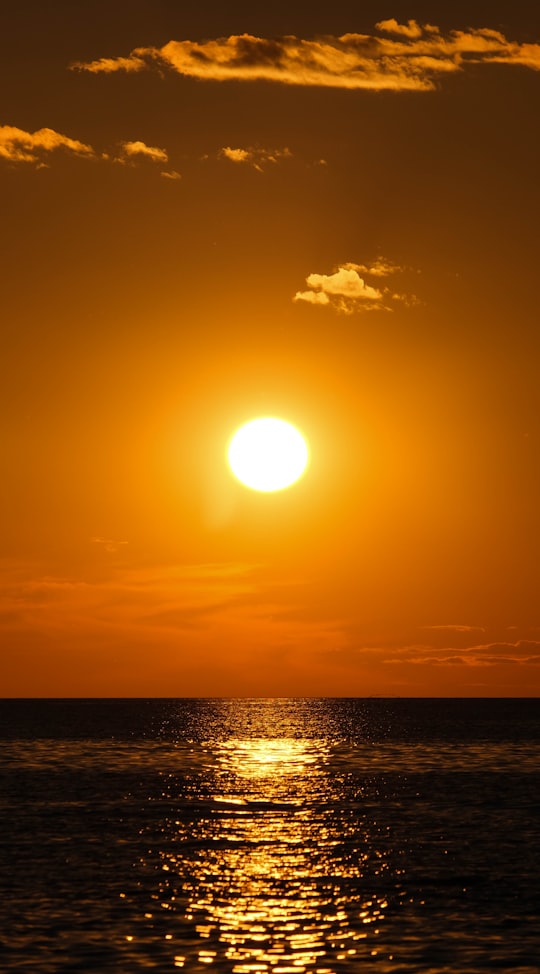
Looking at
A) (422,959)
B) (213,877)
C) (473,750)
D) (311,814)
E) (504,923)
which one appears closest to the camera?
(422,959)

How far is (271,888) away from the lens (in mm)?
46688

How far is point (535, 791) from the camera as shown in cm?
9150

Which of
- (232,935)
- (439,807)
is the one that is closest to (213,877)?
(232,935)

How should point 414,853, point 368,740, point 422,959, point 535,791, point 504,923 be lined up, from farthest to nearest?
point 368,740 < point 535,791 < point 414,853 < point 504,923 < point 422,959

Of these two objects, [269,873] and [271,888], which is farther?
[269,873]

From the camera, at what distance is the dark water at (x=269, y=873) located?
35750 millimetres

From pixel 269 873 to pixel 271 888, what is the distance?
13.0 ft

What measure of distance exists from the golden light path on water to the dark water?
11 centimetres

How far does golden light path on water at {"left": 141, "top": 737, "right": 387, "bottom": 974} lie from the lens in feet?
116

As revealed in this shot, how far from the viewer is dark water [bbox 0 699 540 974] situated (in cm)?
3575

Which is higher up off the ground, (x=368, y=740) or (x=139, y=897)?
(x=368, y=740)

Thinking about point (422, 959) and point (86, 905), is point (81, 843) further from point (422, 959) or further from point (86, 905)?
point (422, 959)

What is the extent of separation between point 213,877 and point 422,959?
16209mm

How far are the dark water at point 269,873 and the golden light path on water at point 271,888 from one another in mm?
111
